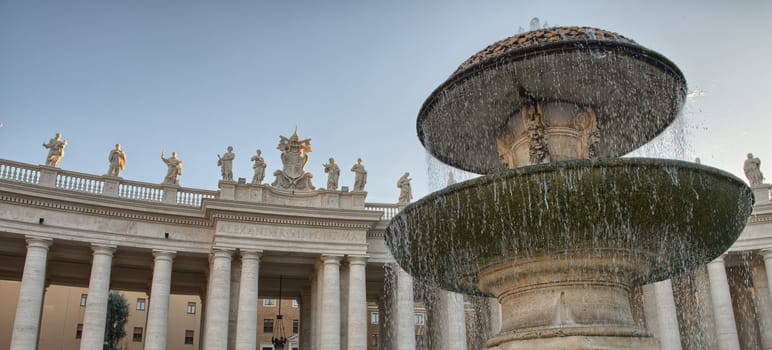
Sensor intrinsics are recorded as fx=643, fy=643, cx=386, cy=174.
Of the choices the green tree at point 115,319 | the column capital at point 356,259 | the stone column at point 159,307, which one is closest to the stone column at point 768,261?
the column capital at point 356,259

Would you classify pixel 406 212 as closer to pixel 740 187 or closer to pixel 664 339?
pixel 740 187

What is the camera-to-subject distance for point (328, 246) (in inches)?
1117

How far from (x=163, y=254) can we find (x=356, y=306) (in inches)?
334

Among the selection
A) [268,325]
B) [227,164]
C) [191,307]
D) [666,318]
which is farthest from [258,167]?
[268,325]

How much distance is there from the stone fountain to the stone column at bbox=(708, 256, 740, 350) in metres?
20.2

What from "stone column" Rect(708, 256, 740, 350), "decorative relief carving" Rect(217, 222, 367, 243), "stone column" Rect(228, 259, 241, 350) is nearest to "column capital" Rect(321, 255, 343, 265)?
"decorative relief carving" Rect(217, 222, 367, 243)

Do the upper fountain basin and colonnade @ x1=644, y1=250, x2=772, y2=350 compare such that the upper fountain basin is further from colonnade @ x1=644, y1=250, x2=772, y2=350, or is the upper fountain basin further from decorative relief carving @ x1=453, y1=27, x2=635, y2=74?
colonnade @ x1=644, y1=250, x2=772, y2=350

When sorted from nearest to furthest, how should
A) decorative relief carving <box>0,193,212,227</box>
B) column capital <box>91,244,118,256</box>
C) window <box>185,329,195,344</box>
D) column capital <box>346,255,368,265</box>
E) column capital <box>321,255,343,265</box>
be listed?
decorative relief carving <box>0,193,212,227</box>
column capital <box>91,244,118,256</box>
column capital <box>321,255,343,265</box>
column capital <box>346,255,368,265</box>
window <box>185,329,195,344</box>

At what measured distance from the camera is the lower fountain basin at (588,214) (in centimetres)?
A: 770

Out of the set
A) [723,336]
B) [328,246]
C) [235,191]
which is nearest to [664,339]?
[723,336]

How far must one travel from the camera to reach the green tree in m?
47.9

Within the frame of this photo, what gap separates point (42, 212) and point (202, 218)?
20.3ft

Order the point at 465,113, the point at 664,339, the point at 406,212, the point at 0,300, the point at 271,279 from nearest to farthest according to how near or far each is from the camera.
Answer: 1. the point at 406,212
2. the point at 465,113
3. the point at 664,339
4. the point at 271,279
5. the point at 0,300

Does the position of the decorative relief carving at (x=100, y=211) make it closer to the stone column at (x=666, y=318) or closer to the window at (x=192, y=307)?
the stone column at (x=666, y=318)
